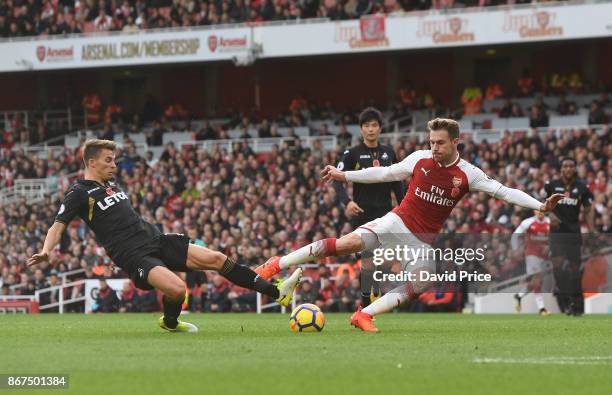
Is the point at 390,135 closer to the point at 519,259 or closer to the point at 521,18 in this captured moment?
the point at 521,18

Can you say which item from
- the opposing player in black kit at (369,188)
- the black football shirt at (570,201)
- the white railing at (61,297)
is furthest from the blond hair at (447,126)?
the white railing at (61,297)

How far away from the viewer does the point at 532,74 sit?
35094 millimetres

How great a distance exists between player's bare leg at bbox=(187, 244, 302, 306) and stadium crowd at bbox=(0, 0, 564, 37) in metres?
21.0

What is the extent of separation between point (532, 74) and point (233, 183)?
10123 mm

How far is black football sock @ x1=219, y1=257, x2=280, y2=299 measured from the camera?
11289 millimetres

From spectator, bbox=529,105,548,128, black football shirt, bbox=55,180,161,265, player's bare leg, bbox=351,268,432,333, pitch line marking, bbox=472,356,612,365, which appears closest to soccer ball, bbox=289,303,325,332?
player's bare leg, bbox=351,268,432,333

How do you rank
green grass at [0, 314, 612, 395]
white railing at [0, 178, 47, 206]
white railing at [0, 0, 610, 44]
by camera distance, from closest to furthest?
green grass at [0, 314, 612, 395]
white railing at [0, 0, 610, 44]
white railing at [0, 178, 47, 206]

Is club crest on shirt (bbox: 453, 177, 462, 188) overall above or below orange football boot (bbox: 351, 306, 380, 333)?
above

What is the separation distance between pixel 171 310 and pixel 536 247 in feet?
28.9

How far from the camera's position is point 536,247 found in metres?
19.1

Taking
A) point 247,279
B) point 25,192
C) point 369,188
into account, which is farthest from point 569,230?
point 25,192

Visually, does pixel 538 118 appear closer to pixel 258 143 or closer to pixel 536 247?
pixel 258 143

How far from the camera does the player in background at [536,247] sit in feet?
61.3

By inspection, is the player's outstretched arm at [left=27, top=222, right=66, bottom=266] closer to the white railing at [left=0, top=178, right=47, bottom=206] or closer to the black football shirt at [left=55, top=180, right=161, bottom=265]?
the black football shirt at [left=55, top=180, right=161, bottom=265]
